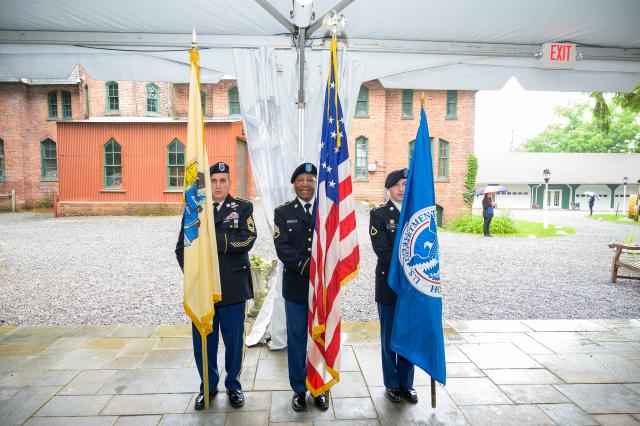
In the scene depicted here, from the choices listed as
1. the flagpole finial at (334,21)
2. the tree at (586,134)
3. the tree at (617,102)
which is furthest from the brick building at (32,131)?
the tree at (586,134)

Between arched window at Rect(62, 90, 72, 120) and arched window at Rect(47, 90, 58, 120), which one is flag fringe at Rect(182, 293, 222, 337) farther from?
arched window at Rect(47, 90, 58, 120)

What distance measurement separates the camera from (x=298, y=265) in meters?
3.25

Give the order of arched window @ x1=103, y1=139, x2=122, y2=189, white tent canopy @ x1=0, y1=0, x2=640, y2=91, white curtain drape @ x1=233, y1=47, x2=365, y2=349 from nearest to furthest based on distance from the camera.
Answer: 1. white tent canopy @ x1=0, y1=0, x2=640, y2=91
2. white curtain drape @ x1=233, y1=47, x2=365, y2=349
3. arched window @ x1=103, y1=139, x2=122, y2=189

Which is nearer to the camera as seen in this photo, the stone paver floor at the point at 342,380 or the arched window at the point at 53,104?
the stone paver floor at the point at 342,380

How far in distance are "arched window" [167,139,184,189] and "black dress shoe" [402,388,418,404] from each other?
60.2 feet

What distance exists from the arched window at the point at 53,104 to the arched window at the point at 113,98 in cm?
335

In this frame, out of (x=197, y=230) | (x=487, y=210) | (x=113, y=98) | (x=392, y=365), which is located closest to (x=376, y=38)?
Result: (x=197, y=230)

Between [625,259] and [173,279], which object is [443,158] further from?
[173,279]

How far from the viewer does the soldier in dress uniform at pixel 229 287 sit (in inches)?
131

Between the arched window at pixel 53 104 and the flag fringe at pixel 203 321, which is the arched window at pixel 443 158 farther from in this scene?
the arched window at pixel 53 104

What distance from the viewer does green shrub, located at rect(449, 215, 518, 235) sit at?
17438 mm

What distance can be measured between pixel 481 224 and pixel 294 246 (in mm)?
16818

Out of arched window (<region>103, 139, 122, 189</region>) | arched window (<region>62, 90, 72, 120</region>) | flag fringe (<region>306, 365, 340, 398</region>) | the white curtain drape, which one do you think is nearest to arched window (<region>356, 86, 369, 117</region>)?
arched window (<region>103, 139, 122, 189</region>)

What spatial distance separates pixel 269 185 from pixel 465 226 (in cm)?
1658
